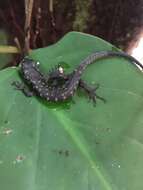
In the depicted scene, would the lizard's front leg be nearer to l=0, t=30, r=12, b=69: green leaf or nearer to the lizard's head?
the lizard's head

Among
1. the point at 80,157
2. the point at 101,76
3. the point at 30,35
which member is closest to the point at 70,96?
the point at 101,76

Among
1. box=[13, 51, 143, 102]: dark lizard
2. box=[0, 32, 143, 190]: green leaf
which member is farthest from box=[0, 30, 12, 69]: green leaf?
box=[0, 32, 143, 190]: green leaf

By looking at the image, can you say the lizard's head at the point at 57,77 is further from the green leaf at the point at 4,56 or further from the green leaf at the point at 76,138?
the green leaf at the point at 4,56

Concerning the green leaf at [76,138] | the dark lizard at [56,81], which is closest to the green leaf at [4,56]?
the dark lizard at [56,81]

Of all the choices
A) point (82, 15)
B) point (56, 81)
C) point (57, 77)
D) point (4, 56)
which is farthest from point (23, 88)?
point (82, 15)

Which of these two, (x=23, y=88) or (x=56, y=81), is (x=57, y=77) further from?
(x=23, y=88)

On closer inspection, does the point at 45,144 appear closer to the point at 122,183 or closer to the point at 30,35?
the point at 122,183

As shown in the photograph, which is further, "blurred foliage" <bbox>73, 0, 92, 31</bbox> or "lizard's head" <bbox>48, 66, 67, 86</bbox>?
"blurred foliage" <bbox>73, 0, 92, 31</bbox>

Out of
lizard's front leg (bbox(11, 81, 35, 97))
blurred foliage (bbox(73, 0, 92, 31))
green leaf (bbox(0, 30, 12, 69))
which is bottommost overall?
green leaf (bbox(0, 30, 12, 69))
